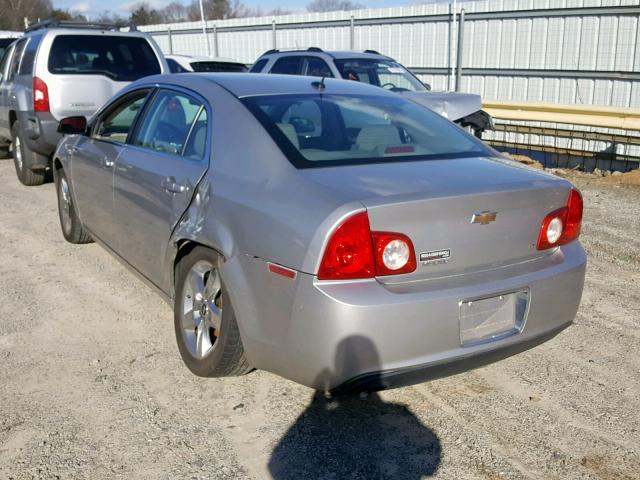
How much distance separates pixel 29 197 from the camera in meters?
8.66

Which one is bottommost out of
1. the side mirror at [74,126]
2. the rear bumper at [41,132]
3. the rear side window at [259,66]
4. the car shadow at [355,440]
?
the car shadow at [355,440]

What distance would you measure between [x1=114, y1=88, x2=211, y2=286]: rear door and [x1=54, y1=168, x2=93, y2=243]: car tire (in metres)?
1.56

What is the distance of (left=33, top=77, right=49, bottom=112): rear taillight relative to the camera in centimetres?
847

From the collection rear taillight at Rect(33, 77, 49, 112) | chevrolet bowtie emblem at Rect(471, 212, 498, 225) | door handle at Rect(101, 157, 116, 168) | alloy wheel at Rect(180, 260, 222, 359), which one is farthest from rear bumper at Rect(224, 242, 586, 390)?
rear taillight at Rect(33, 77, 49, 112)

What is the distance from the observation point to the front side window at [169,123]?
4.02 metres

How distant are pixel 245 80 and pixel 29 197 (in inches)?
219

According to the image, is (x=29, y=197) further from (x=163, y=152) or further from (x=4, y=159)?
(x=163, y=152)

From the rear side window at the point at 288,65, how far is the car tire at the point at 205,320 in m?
7.88

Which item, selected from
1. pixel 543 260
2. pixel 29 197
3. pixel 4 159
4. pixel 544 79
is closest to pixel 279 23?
pixel 544 79

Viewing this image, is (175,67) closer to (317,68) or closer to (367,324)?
(317,68)

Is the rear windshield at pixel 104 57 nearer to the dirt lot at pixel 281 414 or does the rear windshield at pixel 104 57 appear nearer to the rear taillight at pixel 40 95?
the rear taillight at pixel 40 95

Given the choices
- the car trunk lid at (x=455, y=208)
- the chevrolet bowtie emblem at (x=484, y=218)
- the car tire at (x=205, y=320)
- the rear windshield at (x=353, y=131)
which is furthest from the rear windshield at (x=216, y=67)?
the chevrolet bowtie emblem at (x=484, y=218)

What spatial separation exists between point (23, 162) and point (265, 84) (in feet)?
20.5

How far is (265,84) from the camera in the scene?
4.09m
